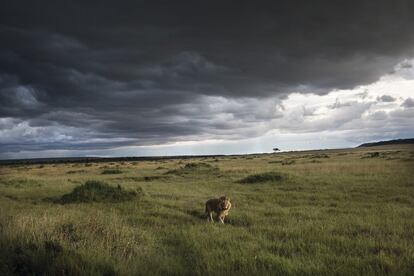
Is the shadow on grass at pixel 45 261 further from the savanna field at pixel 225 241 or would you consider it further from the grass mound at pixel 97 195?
the grass mound at pixel 97 195

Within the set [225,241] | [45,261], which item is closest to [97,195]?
[225,241]

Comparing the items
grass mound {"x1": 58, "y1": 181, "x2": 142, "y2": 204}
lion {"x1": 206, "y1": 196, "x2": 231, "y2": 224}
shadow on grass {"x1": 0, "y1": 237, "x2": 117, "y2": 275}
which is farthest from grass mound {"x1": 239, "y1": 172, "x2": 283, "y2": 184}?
shadow on grass {"x1": 0, "y1": 237, "x2": 117, "y2": 275}

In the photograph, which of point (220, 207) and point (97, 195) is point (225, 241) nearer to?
point (220, 207)

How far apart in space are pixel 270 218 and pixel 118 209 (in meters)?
6.52

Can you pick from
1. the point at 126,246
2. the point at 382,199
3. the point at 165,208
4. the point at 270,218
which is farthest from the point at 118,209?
the point at 382,199

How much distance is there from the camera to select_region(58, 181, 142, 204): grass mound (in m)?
17.9

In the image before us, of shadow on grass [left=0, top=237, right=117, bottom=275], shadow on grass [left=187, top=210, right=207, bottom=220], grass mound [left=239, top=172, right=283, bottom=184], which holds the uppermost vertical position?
grass mound [left=239, top=172, right=283, bottom=184]

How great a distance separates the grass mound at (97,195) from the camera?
17938 mm

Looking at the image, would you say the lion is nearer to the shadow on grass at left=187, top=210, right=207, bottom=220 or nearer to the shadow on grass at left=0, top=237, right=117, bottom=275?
the shadow on grass at left=187, top=210, right=207, bottom=220

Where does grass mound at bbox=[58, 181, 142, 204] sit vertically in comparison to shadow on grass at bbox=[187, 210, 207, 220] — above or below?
above

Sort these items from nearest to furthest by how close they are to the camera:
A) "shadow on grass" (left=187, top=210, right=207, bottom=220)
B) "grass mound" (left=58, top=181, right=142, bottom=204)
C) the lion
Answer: the lion, "shadow on grass" (left=187, top=210, right=207, bottom=220), "grass mound" (left=58, top=181, right=142, bottom=204)

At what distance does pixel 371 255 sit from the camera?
7.41m

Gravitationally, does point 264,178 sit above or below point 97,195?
above

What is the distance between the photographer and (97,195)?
18.4 metres
